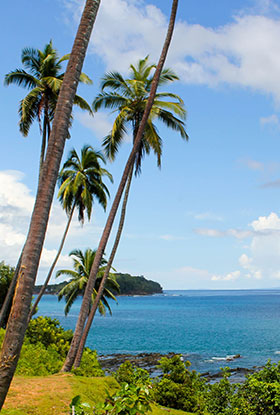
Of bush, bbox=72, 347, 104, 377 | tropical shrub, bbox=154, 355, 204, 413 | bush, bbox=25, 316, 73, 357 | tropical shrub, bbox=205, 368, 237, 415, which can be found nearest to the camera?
tropical shrub, bbox=154, 355, 204, 413

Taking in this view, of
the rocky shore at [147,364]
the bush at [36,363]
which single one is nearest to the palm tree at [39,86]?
the bush at [36,363]

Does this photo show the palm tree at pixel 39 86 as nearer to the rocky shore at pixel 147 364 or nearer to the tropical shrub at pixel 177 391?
the tropical shrub at pixel 177 391

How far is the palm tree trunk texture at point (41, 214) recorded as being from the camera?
14.6 ft

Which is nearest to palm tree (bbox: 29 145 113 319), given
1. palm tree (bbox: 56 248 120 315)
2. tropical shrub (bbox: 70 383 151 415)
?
palm tree (bbox: 56 248 120 315)

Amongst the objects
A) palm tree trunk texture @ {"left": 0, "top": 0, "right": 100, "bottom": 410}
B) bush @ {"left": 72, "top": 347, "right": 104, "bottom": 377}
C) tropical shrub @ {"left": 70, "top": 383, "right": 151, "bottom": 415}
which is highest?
palm tree trunk texture @ {"left": 0, "top": 0, "right": 100, "bottom": 410}

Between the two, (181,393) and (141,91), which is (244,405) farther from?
(141,91)

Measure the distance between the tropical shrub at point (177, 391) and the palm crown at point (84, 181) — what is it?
13108mm

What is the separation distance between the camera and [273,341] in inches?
1828

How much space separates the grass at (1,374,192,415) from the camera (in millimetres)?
6969

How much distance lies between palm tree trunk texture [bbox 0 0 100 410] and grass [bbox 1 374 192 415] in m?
2.51

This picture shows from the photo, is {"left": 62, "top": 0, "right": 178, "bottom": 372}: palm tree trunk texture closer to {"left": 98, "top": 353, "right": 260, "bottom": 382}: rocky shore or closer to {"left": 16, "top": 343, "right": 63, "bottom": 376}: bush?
{"left": 16, "top": 343, "right": 63, "bottom": 376}: bush

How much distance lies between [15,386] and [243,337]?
48881 mm

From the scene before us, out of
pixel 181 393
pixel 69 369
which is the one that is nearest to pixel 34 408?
pixel 181 393

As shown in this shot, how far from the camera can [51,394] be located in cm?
775
